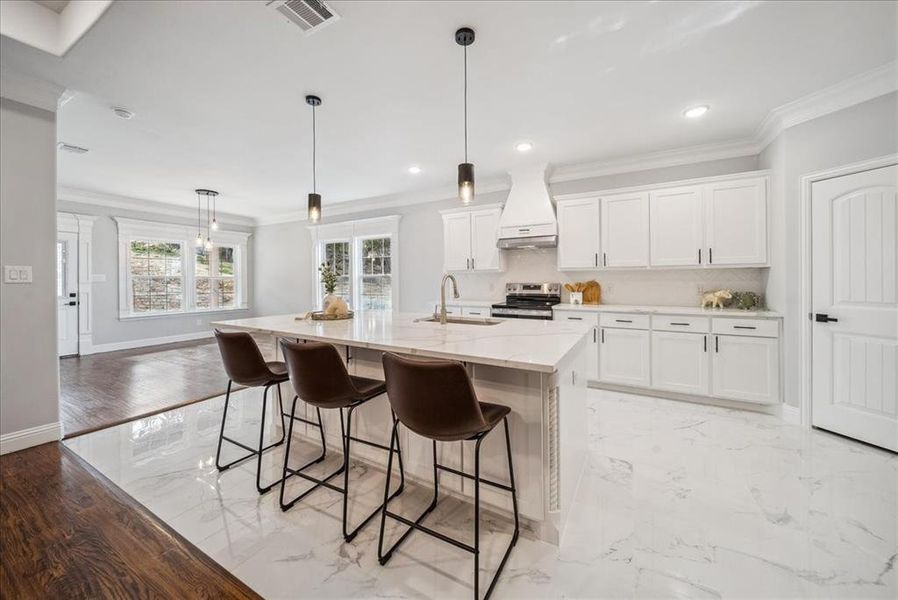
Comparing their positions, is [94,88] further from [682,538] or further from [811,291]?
[811,291]

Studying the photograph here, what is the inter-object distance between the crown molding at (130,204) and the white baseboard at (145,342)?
2207mm

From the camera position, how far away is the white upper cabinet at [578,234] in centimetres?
415

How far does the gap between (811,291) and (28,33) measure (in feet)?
18.5

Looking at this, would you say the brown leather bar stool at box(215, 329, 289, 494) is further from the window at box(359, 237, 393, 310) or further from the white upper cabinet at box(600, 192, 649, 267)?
the window at box(359, 237, 393, 310)

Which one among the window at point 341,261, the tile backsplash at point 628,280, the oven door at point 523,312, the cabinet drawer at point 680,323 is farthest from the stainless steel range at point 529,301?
the window at point 341,261

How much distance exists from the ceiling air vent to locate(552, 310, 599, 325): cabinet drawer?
3.28m

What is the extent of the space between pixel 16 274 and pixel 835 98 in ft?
19.7

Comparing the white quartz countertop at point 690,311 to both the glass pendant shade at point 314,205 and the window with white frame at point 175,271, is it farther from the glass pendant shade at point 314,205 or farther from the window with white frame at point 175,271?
the window with white frame at point 175,271

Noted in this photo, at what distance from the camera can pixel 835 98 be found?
2.71 m

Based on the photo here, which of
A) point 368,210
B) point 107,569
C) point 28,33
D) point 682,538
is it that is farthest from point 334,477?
point 368,210

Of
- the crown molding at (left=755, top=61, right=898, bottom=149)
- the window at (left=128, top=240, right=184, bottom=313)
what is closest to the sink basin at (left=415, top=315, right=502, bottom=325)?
the crown molding at (left=755, top=61, right=898, bottom=149)

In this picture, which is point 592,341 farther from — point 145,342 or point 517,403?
point 145,342

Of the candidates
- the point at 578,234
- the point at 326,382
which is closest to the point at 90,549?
the point at 326,382

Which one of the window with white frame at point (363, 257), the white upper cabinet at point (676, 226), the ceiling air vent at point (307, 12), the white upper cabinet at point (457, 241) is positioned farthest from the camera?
the window with white frame at point (363, 257)
